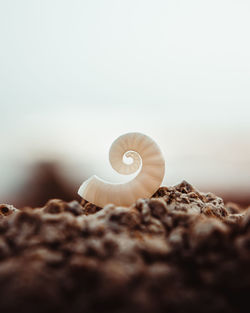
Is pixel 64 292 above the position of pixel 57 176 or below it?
above

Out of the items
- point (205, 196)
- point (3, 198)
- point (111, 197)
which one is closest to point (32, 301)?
point (111, 197)

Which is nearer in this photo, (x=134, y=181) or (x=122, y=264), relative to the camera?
(x=122, y=264)

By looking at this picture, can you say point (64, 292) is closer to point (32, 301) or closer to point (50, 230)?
point (32, 301)

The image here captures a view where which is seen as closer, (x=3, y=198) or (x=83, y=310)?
(x=83, y=310)

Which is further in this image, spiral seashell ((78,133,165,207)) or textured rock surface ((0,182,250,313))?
spiral seashell ((78,133,165,207))
